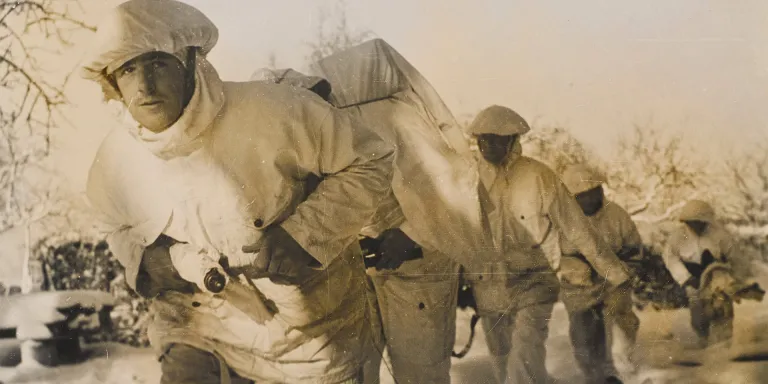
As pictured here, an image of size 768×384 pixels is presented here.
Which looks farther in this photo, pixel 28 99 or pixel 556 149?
pixel 28 99

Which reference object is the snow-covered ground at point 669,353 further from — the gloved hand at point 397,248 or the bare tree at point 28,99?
the bare tree at point 28,99

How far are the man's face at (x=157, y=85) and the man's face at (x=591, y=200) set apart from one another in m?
1.21

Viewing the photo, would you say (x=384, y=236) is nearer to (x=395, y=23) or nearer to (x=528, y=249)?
(x=528, y=249)

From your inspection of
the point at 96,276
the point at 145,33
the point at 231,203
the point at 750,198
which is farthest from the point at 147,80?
the point at 750,198

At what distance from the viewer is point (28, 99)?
2.55m

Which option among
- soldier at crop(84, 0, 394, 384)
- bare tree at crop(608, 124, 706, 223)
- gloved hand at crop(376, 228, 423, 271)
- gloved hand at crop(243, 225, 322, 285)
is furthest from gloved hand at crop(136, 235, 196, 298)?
bare tree at crop(608, 124, 706, 223)

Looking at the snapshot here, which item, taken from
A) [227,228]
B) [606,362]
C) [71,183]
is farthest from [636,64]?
[71,183]

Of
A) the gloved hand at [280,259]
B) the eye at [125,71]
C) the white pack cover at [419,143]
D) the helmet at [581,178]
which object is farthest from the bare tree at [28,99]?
the helmet at [581,178]

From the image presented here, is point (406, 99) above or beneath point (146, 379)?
above

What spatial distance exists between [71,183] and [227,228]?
557mm

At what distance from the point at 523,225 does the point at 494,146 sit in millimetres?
253

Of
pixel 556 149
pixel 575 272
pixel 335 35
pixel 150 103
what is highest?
pixel 335 35

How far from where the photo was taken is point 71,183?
98.9 inches

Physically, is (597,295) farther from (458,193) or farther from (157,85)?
(157,85)
